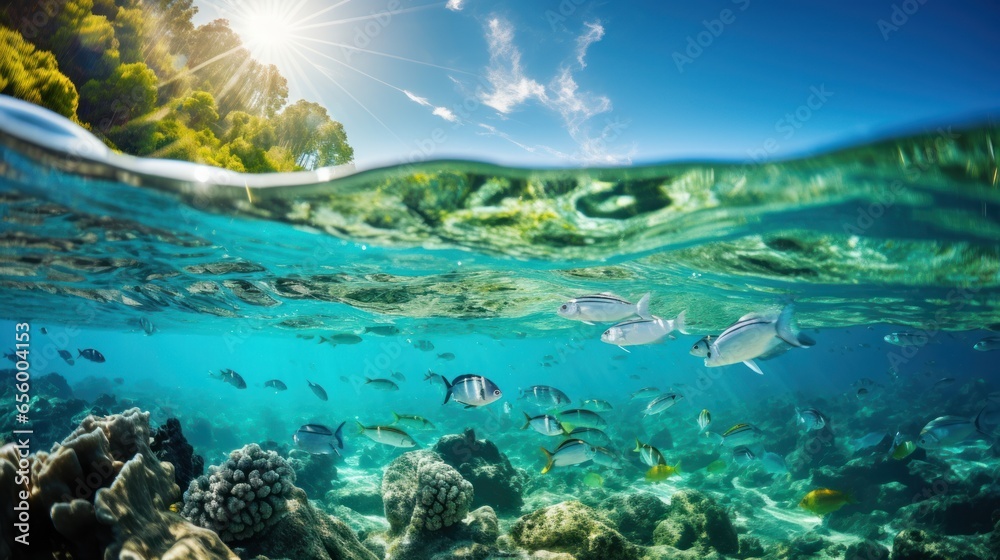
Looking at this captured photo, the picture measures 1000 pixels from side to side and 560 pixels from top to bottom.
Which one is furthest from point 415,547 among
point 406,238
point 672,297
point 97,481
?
point 672,297

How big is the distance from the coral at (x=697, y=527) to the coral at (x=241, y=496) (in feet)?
27.1

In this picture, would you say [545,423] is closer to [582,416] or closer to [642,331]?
[582,416]

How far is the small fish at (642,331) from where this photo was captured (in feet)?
19.2

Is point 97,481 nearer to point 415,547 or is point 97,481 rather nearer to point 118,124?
point 415,547

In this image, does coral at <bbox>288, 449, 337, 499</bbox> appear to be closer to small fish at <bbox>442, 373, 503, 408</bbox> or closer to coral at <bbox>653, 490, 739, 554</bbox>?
small fish at <bbox>442, 373, 503, 408</bbox>

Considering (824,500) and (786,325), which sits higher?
(786,325)

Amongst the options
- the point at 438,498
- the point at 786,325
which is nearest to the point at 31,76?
the point at 438,498

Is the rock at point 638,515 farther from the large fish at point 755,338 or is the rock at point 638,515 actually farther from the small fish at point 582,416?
the large fish at point 755,338

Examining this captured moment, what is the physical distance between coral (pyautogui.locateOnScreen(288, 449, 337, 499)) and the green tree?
1202 centimetres

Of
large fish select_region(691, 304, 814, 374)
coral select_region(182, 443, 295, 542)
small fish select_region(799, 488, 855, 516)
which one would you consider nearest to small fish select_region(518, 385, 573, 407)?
large fish select_region(691, 304, 814, 374)

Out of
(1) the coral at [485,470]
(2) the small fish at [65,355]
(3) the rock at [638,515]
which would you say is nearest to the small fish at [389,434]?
(1) the coral at [485,470]

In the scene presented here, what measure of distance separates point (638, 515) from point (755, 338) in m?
7.84

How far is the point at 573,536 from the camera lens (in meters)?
6.46

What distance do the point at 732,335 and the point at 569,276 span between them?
387 inches
